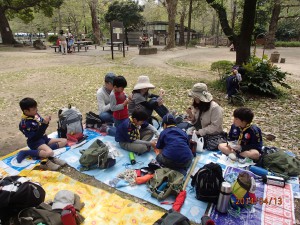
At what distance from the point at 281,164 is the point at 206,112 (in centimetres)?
149

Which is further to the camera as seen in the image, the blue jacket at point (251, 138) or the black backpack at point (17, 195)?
the blue jacket at point (251, 138)

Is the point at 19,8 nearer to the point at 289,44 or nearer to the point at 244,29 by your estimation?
the point at 244,29

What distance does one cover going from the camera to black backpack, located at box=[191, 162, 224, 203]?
279 cm

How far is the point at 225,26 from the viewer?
8.88 metres

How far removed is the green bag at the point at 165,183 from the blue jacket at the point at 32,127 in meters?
2.00

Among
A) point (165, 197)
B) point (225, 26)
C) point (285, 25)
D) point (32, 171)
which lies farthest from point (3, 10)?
point (285, 25)

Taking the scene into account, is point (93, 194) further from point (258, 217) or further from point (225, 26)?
point (225, 26)

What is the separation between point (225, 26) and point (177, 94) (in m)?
3.51

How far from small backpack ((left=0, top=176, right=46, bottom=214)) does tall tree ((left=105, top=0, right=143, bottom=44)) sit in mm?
28074

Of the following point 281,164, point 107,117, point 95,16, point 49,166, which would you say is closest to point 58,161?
point 49,166

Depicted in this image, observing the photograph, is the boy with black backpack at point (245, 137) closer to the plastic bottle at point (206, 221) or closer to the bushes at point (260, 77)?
the plastic bottle at point (206, 221)

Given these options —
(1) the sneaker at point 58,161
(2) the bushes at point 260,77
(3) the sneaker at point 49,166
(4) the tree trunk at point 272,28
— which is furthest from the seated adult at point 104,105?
(4) the tree trunk at point 272,28

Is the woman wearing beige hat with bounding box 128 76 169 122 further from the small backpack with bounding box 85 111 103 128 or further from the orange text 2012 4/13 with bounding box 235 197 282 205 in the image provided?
Result: the orange text 2012 4/13 with bounding box 235 197 282 205

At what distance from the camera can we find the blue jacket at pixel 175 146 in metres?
3.29
